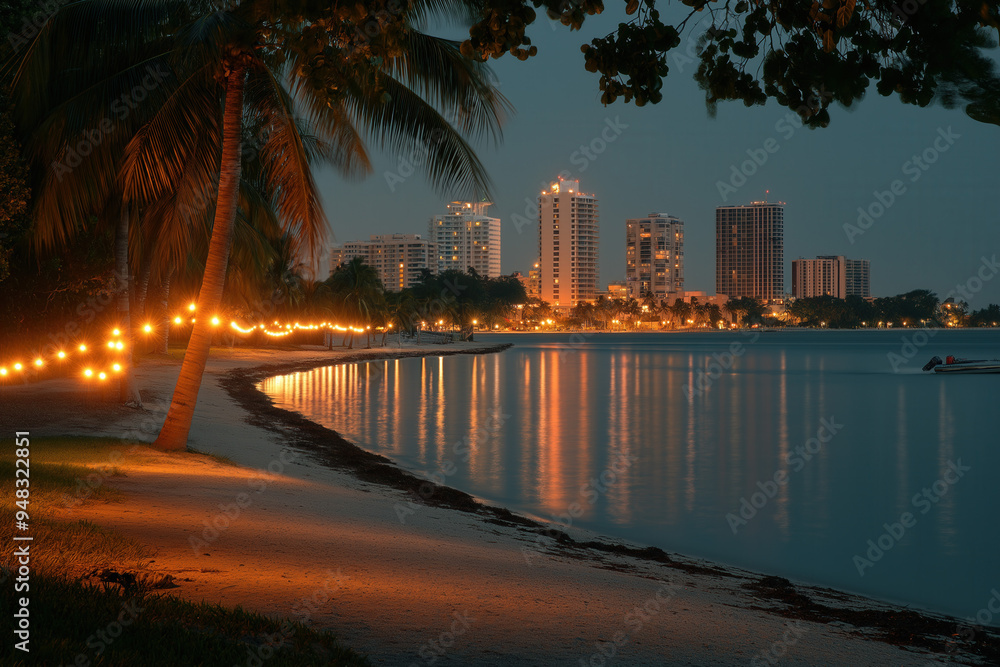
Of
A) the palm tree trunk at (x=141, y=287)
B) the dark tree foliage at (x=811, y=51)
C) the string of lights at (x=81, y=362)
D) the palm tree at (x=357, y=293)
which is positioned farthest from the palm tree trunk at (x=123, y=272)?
the palm tree at (x=357, y=293)

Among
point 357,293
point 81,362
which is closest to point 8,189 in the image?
point 81,362

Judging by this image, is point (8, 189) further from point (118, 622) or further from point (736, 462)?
point (736, 462)

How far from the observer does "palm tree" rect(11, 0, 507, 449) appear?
11516 mm

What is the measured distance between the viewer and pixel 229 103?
11.9 metres

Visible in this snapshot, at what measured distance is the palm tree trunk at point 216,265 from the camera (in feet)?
39.3

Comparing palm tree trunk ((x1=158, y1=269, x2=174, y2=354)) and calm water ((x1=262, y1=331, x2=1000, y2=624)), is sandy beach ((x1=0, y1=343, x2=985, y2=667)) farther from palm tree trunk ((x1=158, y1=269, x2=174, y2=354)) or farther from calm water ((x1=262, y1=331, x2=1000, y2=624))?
palm tree trunk ((x1=158, y1=269, x2=174, y2=354))

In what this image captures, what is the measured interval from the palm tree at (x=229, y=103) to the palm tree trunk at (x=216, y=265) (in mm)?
18

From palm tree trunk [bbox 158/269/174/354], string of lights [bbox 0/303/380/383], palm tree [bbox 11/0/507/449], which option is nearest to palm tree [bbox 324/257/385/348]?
palm tree trunk [bbox 158/269/174/354]

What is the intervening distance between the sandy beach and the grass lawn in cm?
34

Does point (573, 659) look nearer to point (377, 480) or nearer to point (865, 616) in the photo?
point (865, 616)

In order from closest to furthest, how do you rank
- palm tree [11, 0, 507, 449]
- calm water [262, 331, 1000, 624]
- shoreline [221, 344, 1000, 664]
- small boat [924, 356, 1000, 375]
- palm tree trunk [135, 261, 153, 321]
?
shoreline [221, 344, 1000, 664] → palm tree [11, 0, 507, 449] → calm water [262, 331, 1000, 624] → palm tree trunk [135, 261, 153, 321] → small boat [924, 356, 1000, 375]

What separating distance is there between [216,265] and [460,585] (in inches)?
306

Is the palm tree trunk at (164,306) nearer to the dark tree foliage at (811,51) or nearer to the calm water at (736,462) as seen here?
the calm water at (736,462)

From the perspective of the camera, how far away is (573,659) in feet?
17.3
